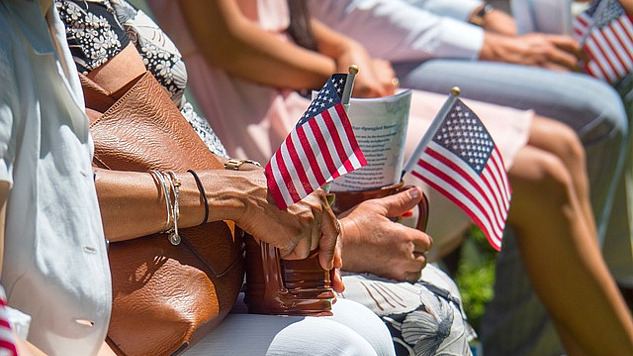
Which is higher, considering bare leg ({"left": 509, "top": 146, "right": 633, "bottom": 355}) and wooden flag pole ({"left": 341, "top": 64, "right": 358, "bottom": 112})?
wooden flag pole ({"left": 341, "top": 64, "right": 358, "bottom": 112})

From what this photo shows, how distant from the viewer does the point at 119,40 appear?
71.6 inches

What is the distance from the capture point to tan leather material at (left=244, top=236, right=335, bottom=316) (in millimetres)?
1751

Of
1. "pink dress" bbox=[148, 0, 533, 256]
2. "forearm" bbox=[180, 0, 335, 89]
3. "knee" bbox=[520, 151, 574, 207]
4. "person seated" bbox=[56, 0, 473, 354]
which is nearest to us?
"person seated" bbox=[56, 0, 473, 354]

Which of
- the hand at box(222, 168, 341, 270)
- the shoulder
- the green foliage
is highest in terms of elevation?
the shoulder

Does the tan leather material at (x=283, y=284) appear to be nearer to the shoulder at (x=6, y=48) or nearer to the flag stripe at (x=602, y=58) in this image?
the shoulder at (x=6, y=48)

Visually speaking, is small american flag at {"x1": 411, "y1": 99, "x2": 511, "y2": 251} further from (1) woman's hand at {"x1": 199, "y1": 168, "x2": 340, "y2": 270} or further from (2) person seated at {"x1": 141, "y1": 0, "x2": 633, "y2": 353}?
(1) woman's hand at {"x1": 199, "y1": 168, "x2": 340, "y2": 270}

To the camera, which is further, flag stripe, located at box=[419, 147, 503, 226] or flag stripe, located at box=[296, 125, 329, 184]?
flag stripe, located at box=[419, 147, 503, 226]

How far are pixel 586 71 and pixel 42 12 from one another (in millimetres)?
2438

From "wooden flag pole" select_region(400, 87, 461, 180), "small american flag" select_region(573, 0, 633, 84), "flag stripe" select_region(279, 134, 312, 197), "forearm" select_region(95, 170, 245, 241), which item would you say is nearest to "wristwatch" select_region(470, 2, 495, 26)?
"small american flag" select_region(573, 0, 633, 84)

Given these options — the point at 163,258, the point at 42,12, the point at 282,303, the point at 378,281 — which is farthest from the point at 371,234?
the point at 42,12

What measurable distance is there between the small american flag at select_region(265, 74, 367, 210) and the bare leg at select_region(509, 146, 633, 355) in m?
1.12

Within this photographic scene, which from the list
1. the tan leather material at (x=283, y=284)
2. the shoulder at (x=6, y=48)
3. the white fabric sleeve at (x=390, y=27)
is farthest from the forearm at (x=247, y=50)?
the shoulder at (x=6, y=48)

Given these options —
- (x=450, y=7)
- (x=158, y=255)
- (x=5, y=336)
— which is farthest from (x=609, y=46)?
(x=5, y=336)

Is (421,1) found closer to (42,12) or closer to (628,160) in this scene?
(628,160)
